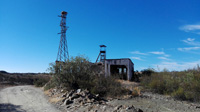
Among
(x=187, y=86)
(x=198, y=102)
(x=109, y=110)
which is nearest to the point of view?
(x=109, y=110)

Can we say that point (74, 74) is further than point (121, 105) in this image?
Yes

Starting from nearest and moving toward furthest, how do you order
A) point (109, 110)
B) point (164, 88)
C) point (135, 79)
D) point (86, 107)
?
point (109, 110), point (86, 107), point (164, 88), point (135, 79)

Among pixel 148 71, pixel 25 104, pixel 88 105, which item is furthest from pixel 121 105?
pixel 148 71

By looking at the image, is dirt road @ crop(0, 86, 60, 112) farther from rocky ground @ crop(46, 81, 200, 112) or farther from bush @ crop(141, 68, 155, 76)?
bush @ crop(141, 68, 155, 76)

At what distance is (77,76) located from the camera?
17.8 meters

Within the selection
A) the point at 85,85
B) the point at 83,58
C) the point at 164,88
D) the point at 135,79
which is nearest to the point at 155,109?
the point at 164,88

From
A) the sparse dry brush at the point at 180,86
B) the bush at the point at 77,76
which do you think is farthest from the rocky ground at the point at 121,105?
the bush at the point at 77,76

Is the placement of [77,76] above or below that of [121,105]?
above

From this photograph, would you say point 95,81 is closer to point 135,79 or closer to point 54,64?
point 54,64

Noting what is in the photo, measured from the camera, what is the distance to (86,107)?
440 inches

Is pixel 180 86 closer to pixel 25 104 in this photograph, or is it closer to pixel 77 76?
pixel 77 76

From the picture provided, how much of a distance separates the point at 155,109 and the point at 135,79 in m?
17.4

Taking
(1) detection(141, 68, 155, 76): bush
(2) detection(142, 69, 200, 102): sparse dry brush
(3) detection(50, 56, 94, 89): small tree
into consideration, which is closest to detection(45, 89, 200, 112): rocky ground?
(2) detection(142, 69, 200, 102): sparse dry brush

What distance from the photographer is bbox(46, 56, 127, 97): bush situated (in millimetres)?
16641
